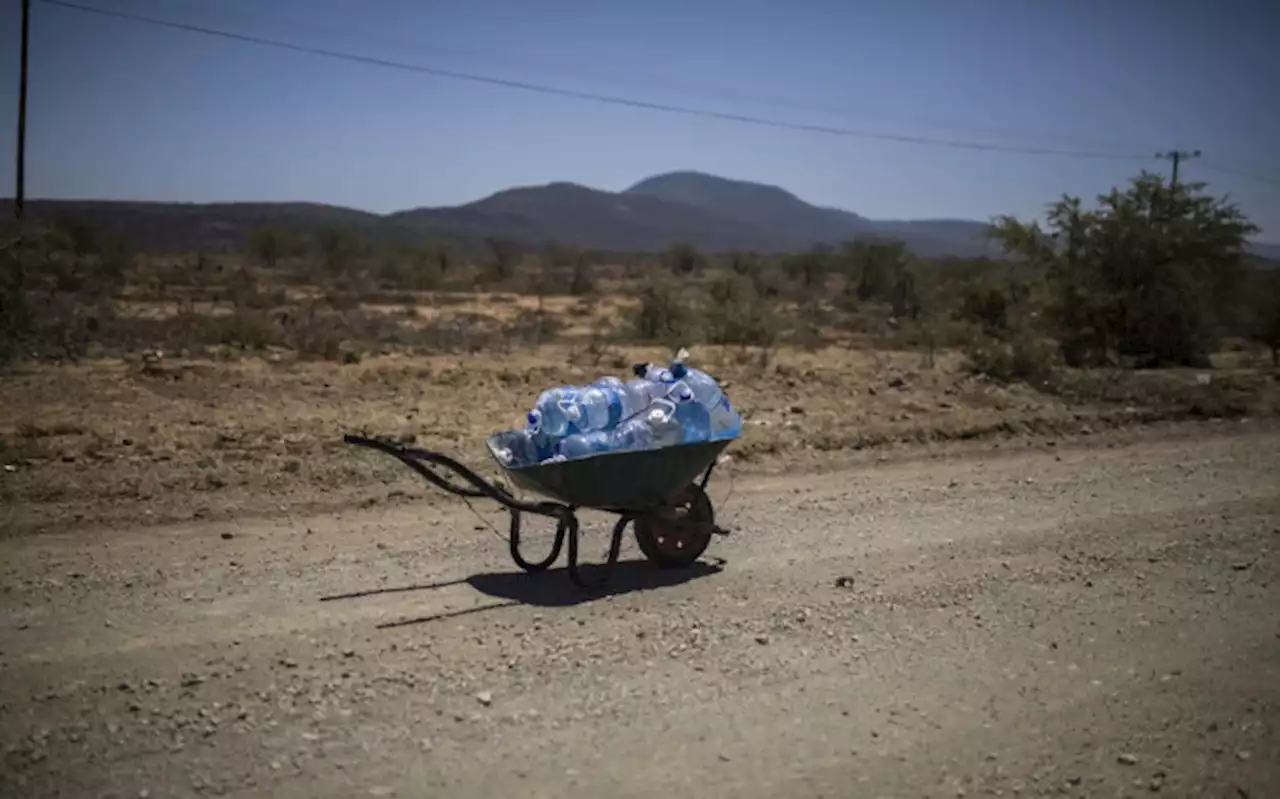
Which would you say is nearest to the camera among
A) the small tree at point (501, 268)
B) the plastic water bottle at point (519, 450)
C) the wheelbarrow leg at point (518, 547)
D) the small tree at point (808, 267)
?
the plastic water bottle at point (519, 450)

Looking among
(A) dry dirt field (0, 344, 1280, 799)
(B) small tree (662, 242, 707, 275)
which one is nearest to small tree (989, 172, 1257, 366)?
(A) dry dirt field (0, 344, 1280, 799)

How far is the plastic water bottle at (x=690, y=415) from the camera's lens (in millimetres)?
6730

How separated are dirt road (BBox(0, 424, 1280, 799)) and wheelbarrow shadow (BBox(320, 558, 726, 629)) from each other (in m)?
0.03

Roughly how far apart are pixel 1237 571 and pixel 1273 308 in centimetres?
2066

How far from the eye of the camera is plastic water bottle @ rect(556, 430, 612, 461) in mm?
6309

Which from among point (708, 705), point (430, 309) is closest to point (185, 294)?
point (430, 309)

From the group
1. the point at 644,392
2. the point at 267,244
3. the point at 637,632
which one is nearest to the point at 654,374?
the point at 644,392

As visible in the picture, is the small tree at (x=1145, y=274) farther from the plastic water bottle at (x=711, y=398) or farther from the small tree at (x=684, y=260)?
the small tree at (x=684, y=260)

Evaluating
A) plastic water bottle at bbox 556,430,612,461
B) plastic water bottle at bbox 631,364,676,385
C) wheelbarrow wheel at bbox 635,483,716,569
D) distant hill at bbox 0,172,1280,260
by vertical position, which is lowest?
wheelbarrow wheel at bbox 635,483,716,569

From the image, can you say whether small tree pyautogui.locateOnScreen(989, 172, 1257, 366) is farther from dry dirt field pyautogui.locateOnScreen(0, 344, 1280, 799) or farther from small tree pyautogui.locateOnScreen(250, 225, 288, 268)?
small tree pyautogui.locateOnScreen(250, 225, 288, 268)

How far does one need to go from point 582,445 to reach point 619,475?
11.5 inches

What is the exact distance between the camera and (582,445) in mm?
6328

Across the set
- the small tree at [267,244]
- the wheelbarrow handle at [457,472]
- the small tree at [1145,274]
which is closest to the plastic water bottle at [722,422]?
the wheelbarrow handle at [457,472]

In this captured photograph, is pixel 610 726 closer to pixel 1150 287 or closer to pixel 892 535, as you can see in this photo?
pixel 892 535
